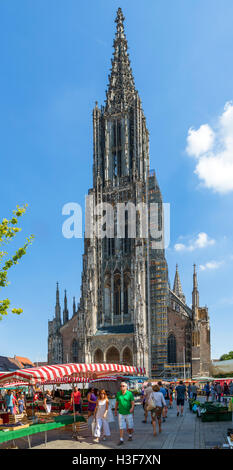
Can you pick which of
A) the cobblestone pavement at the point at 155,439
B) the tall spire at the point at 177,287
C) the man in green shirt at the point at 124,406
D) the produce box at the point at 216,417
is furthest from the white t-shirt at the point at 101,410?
the tall spire at the point at 177,287

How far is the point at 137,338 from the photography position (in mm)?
48188

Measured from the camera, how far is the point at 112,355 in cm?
5091

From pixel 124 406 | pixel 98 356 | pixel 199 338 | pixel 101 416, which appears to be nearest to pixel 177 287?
pixel 199 338

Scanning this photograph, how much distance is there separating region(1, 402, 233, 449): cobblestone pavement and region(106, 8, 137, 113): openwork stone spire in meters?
49.7

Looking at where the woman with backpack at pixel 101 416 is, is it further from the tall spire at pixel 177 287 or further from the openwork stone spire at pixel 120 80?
the tall spire at pixel 177 287

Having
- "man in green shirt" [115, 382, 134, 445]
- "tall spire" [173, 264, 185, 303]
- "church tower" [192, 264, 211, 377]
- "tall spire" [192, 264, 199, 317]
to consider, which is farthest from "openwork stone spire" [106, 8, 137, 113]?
"man in green shirt" [115, 382, 134, 445]

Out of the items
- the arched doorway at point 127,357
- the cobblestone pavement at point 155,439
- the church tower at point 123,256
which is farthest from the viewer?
the church tower at point 123,256

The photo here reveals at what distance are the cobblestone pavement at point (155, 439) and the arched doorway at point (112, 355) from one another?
34.5m

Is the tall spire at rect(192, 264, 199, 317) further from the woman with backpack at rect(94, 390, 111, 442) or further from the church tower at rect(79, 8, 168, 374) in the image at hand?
the woman with backpack at rect(94, 390, 111, 442)

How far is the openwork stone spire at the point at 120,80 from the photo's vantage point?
60.9 metres

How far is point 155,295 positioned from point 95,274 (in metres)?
7.03

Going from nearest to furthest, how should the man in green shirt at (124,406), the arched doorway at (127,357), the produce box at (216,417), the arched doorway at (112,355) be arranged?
the man in green shirt at (124,406), the produce box at (216,417), the arched doorway at (127,357), the arched doorway at (112,355)
